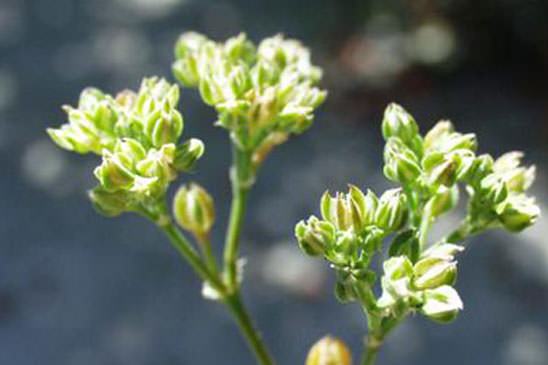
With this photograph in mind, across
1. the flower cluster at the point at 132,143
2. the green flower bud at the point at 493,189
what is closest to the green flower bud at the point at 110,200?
the flower cluster at the point at 132,143

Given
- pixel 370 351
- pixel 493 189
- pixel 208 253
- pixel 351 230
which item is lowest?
pixel 370 351

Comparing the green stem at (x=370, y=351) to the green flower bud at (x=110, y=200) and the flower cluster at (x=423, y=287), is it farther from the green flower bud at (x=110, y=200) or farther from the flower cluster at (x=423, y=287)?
the green flower bud at (x=110, y=200)

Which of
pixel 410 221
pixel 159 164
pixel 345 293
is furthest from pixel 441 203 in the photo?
pixel 159 164

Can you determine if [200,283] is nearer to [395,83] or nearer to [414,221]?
[395,83]

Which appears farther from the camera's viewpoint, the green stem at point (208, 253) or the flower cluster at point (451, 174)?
the green stem at point (208, 253)

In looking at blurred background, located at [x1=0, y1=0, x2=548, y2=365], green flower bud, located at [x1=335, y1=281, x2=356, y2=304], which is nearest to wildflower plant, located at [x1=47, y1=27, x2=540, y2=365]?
green flower bud, located at [x1=335, y1=281, x2=356, y2=304]

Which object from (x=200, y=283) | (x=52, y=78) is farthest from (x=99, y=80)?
(x=200, y=283)

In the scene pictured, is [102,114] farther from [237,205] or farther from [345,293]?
[345,293]
